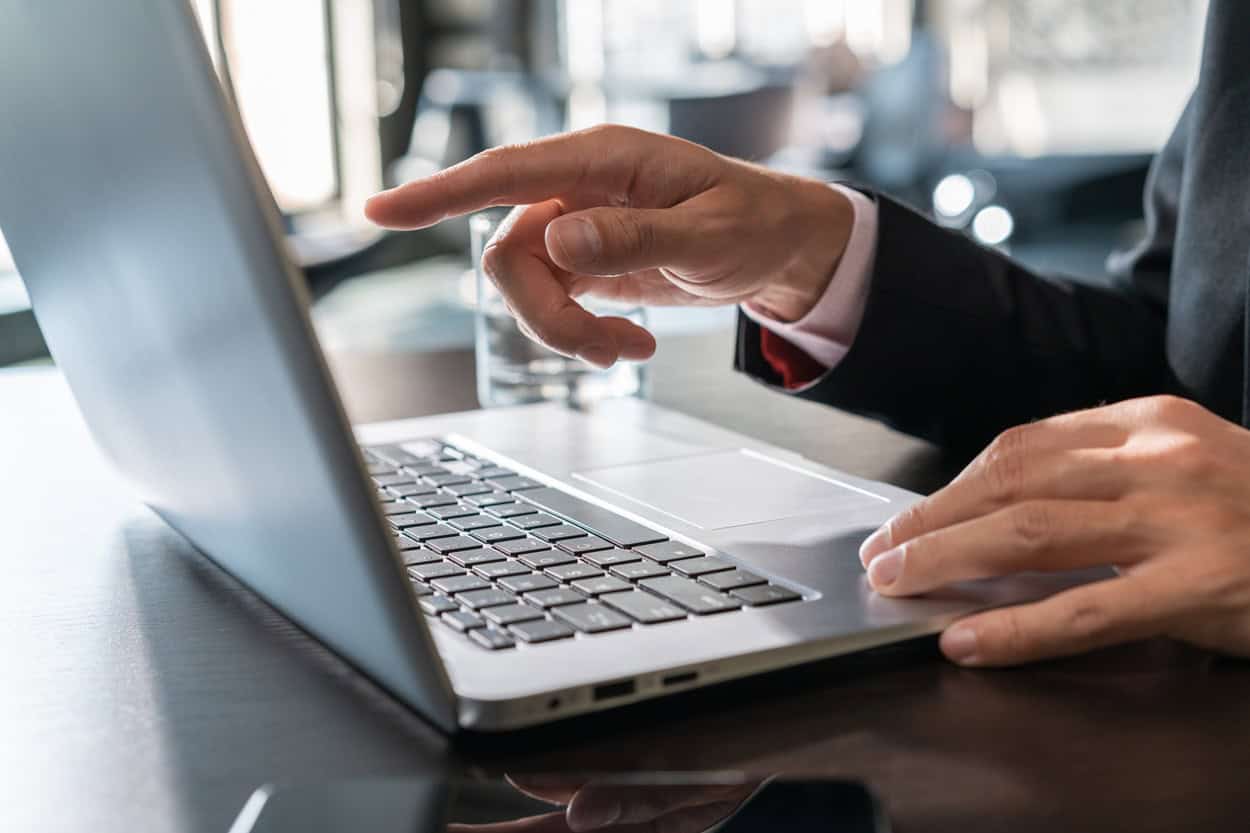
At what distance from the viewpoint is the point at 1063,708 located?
46cm

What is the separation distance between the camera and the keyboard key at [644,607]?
0.49 meters

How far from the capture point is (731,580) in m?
0.53

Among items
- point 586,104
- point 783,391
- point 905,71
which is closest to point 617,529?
point 783,391

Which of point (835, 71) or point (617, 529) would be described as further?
point (835, 71)

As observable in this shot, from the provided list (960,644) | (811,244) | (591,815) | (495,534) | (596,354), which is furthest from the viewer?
(811,244)

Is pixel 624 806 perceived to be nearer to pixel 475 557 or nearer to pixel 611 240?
pixel 475 557

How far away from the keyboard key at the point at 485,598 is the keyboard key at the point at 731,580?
0.25 feet

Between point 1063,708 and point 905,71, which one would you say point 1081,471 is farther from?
point 905,71

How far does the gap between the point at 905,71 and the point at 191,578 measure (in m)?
5.18

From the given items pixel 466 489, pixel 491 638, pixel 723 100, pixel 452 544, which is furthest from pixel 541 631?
pixel 723 100

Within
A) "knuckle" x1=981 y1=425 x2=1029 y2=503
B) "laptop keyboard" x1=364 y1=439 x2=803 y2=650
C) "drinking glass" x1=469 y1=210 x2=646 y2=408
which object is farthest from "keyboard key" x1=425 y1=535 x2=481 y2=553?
"drinking glass" x1=469 y1=210 x2=646 y2=408

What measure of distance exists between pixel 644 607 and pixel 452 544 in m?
0.12

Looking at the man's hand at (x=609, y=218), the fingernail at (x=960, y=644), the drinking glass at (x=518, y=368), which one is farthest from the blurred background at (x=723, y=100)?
the fingernail at (x=960, y=644)

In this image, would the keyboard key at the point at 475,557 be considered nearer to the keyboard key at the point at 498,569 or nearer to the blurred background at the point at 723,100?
the keyboard key at the point at 498,569
